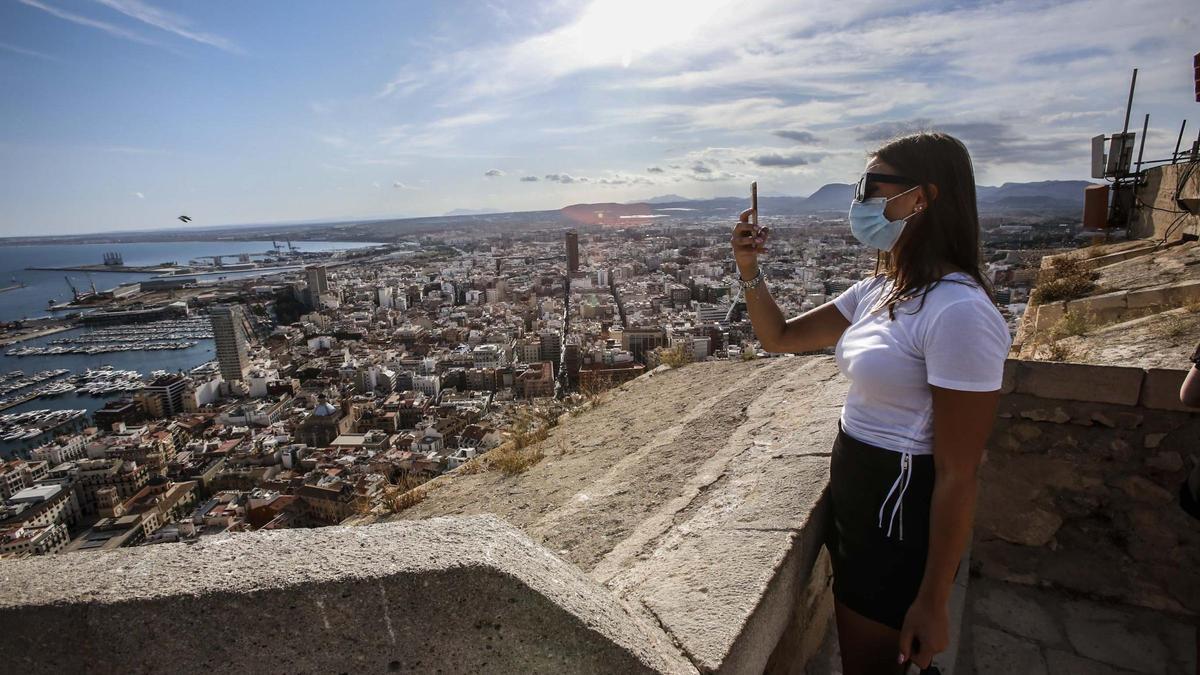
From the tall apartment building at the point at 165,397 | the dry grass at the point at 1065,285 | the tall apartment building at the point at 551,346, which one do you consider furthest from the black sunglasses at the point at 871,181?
the tall apartment building at the point at 165,397

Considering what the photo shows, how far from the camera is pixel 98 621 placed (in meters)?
0.90

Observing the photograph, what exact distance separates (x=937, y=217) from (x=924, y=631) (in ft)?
2.64

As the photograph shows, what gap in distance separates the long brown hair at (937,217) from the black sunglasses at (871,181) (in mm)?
11

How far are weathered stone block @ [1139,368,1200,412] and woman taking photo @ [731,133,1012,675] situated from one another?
5.59ft

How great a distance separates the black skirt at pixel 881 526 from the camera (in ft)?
3.66

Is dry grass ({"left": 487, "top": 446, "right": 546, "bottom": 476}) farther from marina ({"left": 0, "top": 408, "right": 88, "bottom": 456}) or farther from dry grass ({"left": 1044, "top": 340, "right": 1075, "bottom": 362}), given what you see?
marina ({"left": 0, "top": 408, "right": 88, "bottom": 456})

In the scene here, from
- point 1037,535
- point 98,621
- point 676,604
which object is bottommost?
point 1037,535

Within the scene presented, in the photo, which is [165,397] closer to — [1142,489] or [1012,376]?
[1012,376]

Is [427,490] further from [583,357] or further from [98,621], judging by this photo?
Result: [583,357]

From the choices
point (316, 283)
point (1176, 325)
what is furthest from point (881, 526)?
point (316, 283)

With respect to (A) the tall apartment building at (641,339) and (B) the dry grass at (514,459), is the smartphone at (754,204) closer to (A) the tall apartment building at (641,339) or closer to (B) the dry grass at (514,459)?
(B) the dry grass at (514,459)

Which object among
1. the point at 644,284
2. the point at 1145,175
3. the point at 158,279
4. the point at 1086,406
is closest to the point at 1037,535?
the point at 1086,406

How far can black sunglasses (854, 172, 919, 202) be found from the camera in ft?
3.98

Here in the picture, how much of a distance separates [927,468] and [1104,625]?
1.91 meters
